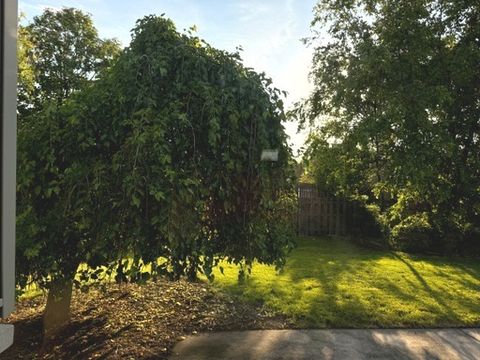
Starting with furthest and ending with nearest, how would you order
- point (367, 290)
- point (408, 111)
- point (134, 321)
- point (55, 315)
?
point (408, 111)
point (367, 290)
point (134, 321)
point (55, 315)

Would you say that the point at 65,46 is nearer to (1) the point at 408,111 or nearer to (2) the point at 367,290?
(1) the point at 408,111

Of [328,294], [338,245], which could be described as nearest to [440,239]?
[338,245]

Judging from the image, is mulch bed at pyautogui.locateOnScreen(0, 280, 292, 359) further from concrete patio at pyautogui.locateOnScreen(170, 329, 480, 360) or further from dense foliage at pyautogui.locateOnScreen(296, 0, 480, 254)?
dense foliage at pyautogui.locateOnScreen(296, 0, 480, 254)

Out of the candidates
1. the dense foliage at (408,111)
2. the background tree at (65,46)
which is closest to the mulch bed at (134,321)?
the dense foliage at (408,111)

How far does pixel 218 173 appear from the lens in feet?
12.4

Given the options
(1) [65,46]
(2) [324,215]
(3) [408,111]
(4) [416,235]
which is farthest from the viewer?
(1) [65,46]

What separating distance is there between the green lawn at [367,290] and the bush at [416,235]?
32.1 inches

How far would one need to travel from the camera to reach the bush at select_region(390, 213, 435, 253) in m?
11.3

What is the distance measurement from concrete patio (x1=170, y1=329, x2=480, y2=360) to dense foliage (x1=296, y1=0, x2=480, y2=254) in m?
3.28

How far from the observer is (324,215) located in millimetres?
14547

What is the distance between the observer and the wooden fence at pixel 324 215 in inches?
566

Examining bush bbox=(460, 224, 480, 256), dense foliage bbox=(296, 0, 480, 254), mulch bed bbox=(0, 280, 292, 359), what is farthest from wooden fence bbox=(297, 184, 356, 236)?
mulch bed bbox=(0, 280, 292, 359)

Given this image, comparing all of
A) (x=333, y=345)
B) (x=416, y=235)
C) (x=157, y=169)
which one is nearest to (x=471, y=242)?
(x=416, y=235)

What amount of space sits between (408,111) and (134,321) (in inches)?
222
